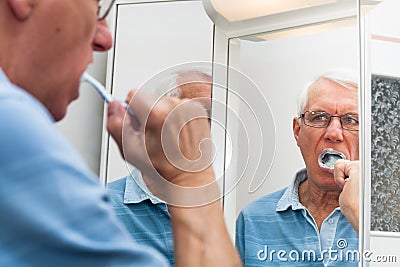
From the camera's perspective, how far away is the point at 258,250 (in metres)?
1.36

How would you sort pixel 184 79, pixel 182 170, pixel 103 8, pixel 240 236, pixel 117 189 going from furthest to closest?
pixel 117 189
pixel 240 236
pixel 184 79
pixel 182 170
pixel 103 8

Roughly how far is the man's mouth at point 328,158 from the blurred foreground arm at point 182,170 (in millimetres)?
698

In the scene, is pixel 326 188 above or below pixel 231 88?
below

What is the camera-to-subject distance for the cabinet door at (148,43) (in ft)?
4.94

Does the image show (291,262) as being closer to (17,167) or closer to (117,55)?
(117,55)

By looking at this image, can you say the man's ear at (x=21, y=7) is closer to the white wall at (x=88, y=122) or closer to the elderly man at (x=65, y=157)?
the elderly man at (x=65, y=157)

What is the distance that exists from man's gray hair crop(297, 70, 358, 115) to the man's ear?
3.31 feet

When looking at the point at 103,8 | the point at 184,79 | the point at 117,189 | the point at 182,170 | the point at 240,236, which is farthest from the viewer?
the point at 117,189

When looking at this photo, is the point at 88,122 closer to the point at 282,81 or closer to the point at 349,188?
the point at 282,81

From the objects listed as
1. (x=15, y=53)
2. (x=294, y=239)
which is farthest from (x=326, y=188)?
(x=15, y=53)

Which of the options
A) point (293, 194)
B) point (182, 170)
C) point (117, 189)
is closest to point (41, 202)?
point (182, 170)

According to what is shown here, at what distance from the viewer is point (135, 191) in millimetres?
1451

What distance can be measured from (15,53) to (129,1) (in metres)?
1.19

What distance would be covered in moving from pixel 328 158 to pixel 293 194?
0.10 m
